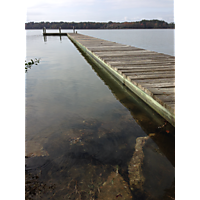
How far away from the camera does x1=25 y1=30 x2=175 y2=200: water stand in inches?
72.8

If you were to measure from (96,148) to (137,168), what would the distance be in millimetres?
627

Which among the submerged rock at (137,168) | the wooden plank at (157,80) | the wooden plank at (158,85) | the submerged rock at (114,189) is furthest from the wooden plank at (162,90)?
the submerged rock at (114,189)

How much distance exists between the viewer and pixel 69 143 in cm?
263

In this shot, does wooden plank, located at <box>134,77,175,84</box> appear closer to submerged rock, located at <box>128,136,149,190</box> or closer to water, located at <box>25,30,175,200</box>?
water, located at <box>25,30,175,200</box>

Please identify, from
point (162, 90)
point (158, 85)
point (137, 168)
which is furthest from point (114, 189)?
point (158, 85)

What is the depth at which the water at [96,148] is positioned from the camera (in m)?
1.85

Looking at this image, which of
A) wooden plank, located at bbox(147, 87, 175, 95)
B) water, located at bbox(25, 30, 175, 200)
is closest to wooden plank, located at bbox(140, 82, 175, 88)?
wooden plank, located at bbox(147, 87, 175, 95)

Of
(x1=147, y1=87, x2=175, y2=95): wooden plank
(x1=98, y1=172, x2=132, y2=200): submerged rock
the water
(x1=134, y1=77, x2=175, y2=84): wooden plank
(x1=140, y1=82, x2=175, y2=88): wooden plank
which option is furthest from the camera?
(x1=134, y1=77, x2=175, y2=84): wooden plank

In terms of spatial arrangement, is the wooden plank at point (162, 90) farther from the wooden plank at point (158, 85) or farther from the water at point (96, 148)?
the water at point (96, 148)

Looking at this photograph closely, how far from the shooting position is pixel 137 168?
213 centimetres
